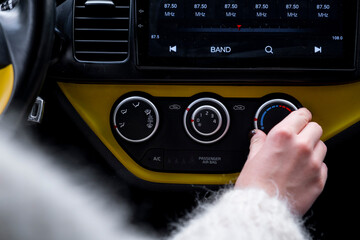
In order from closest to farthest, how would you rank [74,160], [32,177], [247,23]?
[32,177], [247,23], [74,160]

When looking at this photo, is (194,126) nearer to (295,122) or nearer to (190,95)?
(190,95)

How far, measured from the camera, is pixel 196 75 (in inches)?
34.7

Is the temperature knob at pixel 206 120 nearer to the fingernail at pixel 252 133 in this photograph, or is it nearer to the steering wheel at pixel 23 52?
the fingernail at pixel 252 133

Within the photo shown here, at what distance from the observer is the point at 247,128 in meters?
0.91

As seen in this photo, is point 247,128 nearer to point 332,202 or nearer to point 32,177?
point 332,202

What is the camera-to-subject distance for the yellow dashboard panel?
90 cm

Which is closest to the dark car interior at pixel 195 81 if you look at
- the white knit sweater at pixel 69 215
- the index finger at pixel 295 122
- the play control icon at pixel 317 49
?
the play control icon at pixel 317 49

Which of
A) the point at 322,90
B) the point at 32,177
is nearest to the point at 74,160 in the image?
the point at 32,177

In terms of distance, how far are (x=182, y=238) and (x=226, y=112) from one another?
0.40 meters

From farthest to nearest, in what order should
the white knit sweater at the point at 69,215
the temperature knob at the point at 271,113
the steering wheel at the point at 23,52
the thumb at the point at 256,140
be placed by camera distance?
the temperature knob at the point at 271,113
the thumb at the point at 256,140
the steering wheel at the point at 23,52
the white knit sweater at the point at 69,215

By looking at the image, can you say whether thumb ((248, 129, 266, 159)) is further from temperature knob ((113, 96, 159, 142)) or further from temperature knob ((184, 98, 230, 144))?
temperature knob ((113, 96, 159, 142))

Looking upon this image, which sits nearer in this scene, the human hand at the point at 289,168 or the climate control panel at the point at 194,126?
the human hand at the point at 289,168

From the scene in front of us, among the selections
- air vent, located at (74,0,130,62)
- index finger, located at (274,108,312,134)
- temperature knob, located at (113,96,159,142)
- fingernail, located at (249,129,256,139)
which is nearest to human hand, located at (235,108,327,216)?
index finger, located at (274,108,312,134)

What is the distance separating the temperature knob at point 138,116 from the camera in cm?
91
